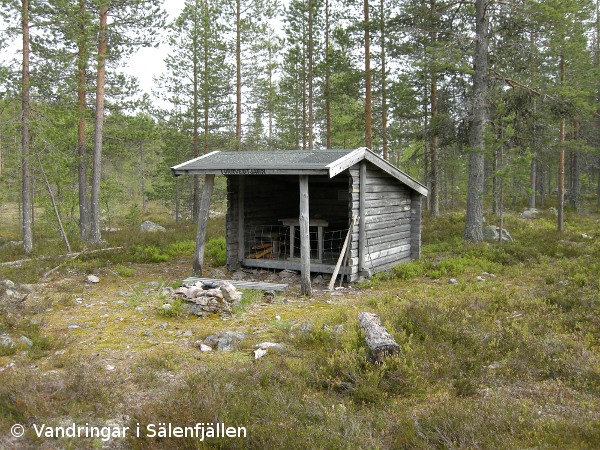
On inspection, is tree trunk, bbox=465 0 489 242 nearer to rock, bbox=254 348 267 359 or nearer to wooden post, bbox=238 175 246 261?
wooden post, bbox=238 175 246 261

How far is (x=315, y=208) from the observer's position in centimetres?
1661

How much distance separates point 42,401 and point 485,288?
894 centimetres

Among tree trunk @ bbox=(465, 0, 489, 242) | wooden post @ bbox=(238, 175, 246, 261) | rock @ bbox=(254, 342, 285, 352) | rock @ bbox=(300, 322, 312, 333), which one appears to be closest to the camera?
rock @ bbox=(254, 342, 285, 352)

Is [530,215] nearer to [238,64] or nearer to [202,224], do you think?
[238,64]

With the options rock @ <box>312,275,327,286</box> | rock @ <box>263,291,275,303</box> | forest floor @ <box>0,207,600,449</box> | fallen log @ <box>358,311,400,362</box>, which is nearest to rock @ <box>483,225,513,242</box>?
forest floor @ <box>0,207,600,449</box>

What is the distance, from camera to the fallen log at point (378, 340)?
6.30 metres

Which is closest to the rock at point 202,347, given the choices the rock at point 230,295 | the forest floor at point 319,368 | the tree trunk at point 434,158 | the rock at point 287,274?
the forest floor at point 319,368

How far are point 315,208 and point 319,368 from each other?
10.8 m

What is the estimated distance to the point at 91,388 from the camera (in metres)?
5.55

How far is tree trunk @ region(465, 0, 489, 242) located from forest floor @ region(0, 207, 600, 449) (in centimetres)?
490

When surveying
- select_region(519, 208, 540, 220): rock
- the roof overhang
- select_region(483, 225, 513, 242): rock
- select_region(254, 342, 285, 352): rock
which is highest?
the roof overhang

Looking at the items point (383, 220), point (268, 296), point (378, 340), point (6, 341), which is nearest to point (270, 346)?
point (378, 340)

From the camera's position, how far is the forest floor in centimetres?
457

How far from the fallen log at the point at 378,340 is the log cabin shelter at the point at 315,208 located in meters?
A: 4.09
